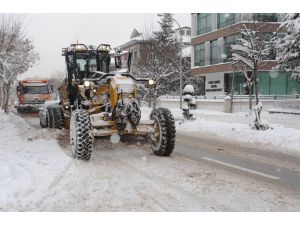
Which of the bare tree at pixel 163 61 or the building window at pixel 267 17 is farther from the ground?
the building window at pixel 267 17

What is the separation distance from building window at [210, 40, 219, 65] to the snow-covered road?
28.2 meters

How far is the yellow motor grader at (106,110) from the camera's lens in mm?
8164

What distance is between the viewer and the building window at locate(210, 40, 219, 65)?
36.0 meters

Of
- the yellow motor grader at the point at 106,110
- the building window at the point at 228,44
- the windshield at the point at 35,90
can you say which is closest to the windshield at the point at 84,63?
the yellow motor grader at the point at 106,110

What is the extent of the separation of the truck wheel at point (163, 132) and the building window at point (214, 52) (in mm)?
27923

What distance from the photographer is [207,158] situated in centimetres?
905

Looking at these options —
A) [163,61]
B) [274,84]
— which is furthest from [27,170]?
[274,84]

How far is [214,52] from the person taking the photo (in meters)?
37.3

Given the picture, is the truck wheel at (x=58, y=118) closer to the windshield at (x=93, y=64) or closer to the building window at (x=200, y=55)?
the windshield at (x=93, y=64)

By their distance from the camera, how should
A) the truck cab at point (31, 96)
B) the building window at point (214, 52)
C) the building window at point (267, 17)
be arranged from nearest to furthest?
the building window at point (267, 17) → the truck cab at point (31, 96) → the building window at point (214, 52)

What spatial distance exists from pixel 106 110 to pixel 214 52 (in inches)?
1166

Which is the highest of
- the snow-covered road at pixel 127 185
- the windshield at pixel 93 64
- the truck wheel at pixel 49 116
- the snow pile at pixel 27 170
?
the windshield at pixel 93 64

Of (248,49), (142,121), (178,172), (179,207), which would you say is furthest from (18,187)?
(248,49)

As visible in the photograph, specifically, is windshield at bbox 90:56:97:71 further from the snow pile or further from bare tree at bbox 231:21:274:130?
bare tree at bbox 231:21:274:130
